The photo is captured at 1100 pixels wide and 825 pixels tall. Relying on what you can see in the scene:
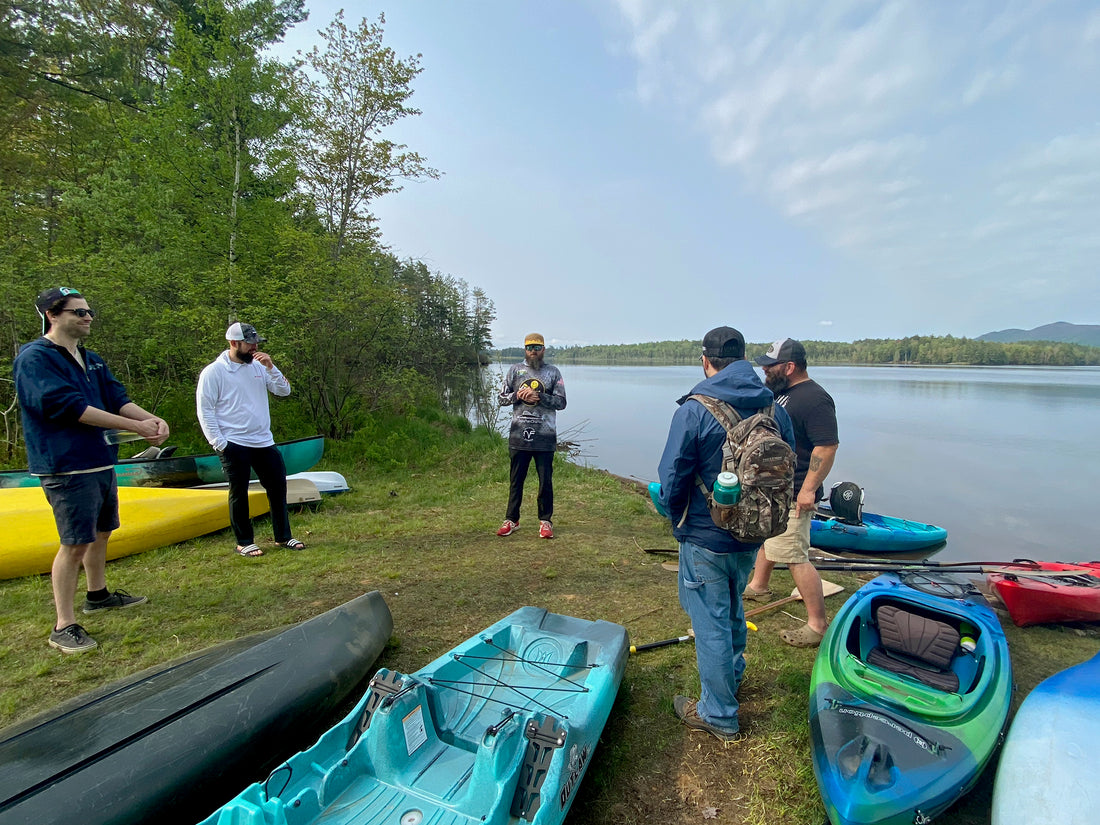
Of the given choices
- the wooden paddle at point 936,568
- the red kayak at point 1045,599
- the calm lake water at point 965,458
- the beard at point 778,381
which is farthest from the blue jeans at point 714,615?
the calm lake water at point 965,458

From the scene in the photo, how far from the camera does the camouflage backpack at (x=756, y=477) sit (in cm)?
206

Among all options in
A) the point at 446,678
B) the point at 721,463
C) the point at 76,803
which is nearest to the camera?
the point at 76,803

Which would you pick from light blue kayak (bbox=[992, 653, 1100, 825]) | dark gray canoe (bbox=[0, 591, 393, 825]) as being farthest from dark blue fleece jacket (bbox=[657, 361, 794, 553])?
dark gray canoe (bbox=[0, 591, 393, 825])

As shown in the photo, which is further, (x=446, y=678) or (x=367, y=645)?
(x=367, y=645)

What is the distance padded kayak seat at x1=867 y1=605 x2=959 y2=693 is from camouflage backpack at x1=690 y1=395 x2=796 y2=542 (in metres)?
1.44

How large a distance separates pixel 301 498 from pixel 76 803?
4307 mm

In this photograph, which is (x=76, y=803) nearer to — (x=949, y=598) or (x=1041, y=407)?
(x=949, y=598)

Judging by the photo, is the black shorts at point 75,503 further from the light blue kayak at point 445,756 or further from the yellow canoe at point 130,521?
the light blue kayak at point 445,756

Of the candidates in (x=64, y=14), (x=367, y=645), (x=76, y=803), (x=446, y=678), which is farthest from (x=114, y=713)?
(x=64, y=14)

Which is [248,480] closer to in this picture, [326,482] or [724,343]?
[326,482]

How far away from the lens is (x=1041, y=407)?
20.1 m

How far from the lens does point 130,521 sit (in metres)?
4.34

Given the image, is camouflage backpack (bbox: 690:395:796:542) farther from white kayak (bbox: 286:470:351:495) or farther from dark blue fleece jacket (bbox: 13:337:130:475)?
white kayak (bbox: 286:470:351:495)

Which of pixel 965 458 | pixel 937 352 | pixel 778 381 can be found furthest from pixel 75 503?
pixel 937 352
